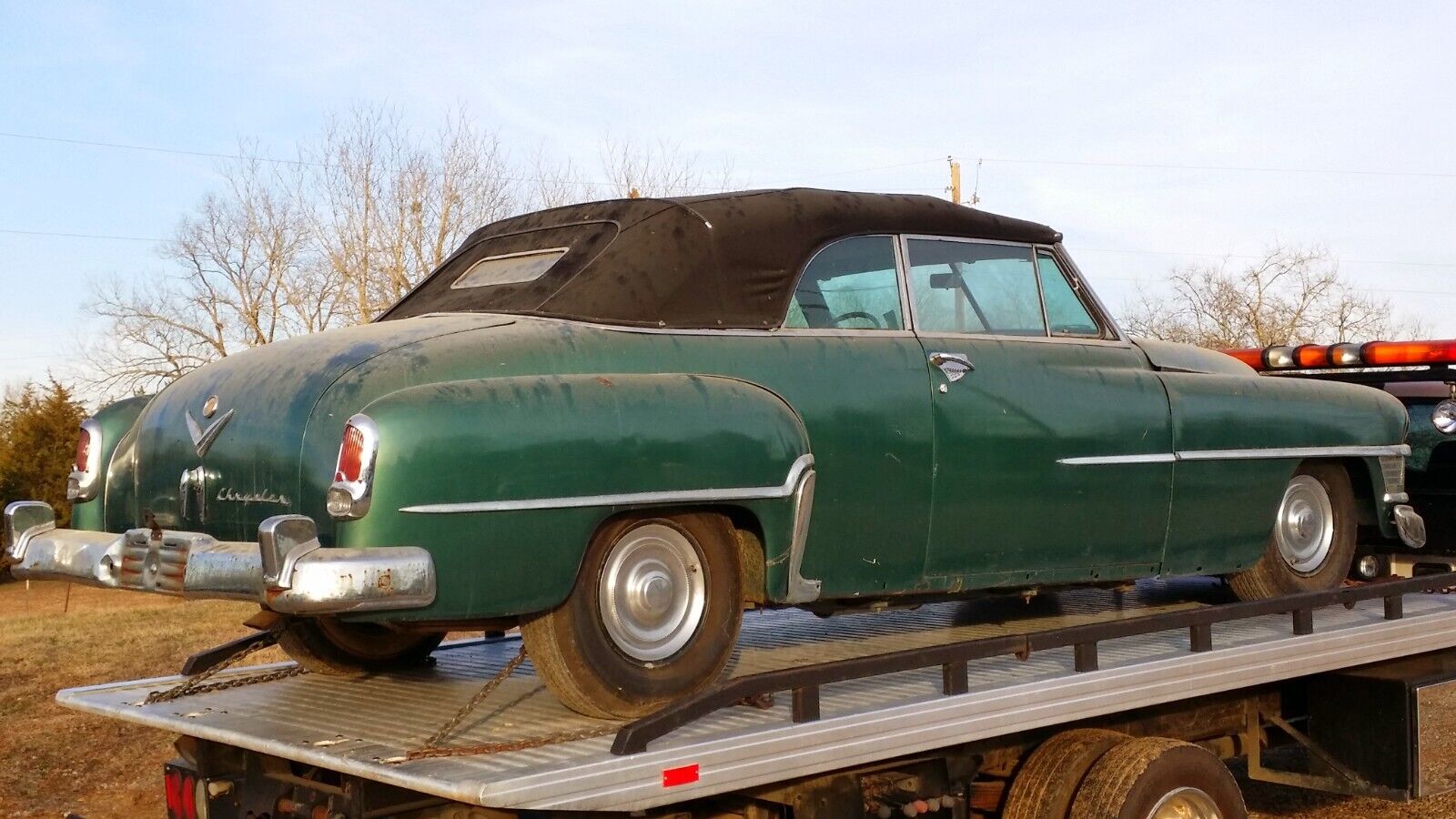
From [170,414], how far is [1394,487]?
14.7 feet

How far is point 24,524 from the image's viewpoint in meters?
4.05

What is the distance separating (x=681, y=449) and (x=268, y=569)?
1.00 m

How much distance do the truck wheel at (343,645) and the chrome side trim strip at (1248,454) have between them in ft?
7.08

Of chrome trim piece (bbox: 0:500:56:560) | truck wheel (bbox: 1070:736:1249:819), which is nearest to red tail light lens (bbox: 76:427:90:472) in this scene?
chrome trim piece (bbox: 0:500:56:560)

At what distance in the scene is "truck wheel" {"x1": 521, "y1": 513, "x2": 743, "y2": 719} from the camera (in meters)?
3.50

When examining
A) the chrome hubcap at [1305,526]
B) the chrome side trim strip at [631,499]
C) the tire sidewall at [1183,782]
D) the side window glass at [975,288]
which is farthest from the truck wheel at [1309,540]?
the chrome side trim strip at [631,499]

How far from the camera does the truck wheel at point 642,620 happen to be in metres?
3.50

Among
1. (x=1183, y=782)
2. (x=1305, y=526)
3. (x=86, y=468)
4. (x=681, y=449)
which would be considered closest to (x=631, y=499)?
(x=681, y=449)

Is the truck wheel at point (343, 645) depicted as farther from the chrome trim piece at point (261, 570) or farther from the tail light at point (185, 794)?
the chrome trim piece at point (261, 570)

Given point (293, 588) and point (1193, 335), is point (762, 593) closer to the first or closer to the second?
point (293, 588)

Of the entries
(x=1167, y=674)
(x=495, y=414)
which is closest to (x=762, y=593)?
(x=495, y=414)

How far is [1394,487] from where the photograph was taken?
225 inches

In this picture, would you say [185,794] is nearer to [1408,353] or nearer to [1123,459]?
[1123,459]

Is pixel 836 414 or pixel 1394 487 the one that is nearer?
pixel 836 414
